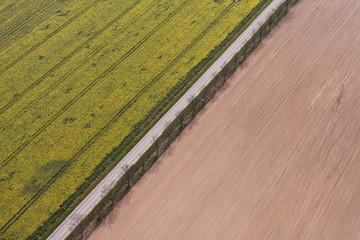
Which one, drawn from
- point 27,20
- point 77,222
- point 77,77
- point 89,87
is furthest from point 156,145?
point 27,20

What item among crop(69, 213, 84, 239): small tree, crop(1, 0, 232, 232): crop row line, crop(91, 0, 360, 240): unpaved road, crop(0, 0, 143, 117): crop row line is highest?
crop(0, 0, 143, 117): crop row line

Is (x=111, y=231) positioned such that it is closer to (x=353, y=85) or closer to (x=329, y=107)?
(x=329, y=107)

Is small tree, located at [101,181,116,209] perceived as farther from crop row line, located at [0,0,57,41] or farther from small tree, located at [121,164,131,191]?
crop row line, located at [0,0,57,41]

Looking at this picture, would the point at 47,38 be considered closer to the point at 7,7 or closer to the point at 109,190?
the point at 7,7

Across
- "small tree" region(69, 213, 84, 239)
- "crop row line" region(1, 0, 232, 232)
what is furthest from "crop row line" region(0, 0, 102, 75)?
"small tree" region(69, 213, 84, 239)

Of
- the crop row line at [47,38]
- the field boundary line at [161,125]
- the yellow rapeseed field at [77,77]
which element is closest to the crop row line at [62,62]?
the yellow rapeseed field at [77,77]

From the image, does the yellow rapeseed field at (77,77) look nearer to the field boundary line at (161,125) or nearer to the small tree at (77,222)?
the field boundary line at (161,125)
